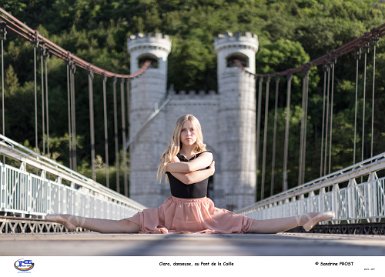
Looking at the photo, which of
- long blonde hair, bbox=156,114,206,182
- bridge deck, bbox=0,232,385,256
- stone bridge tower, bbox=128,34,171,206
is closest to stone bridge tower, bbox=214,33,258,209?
stone bridge tower, bbox=128,34,171,206

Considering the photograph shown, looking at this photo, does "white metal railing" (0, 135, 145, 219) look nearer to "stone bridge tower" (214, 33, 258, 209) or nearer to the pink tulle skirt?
the pink tulle skirt

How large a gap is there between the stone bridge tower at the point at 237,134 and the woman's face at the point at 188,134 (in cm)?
2912

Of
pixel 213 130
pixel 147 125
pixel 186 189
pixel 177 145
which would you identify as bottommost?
pixel 186 189

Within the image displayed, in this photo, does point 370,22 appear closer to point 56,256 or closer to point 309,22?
point 309,22

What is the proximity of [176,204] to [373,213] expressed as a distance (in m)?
4.26

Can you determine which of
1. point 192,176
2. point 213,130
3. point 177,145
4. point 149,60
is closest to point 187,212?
point 192,176

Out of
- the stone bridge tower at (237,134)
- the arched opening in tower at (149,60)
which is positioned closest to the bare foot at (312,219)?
the stone bridge tower at (237,134)

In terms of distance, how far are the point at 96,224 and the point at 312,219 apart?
0.96 meters

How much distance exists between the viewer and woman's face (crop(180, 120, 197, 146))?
3852 millimetres

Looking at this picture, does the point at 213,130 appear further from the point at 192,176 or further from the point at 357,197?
the point at 192,176

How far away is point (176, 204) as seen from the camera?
373cm
